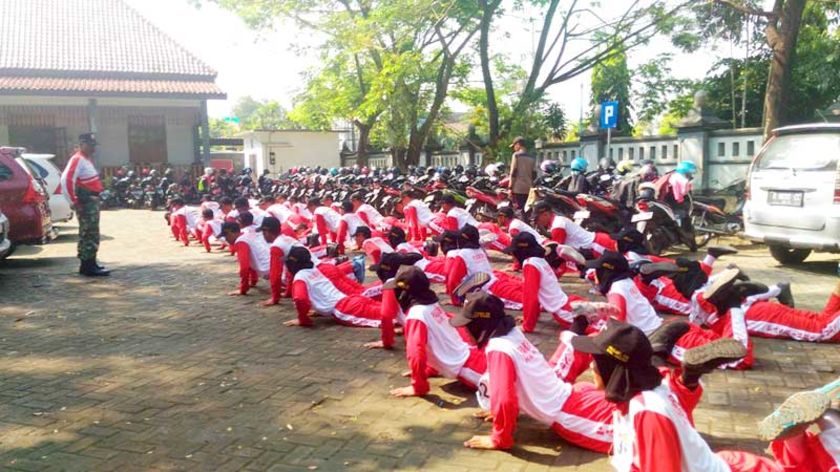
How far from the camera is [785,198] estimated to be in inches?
311

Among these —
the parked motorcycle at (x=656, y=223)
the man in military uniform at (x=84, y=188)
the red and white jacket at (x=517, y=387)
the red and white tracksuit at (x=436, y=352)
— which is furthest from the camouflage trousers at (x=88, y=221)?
the parked motorcycle at (x=656, y=223)

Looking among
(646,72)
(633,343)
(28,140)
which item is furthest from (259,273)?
(28,140)

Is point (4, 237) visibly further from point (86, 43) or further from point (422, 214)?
point (86, 43)

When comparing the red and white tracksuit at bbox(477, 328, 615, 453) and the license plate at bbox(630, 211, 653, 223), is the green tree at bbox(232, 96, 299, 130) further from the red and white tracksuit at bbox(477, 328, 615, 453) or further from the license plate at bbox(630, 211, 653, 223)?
the red and white tracksuit at bbox(477, 328, 615, 453)

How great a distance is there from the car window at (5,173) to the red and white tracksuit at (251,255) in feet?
12.9

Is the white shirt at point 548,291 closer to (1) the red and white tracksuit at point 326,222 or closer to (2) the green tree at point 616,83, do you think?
(1) the red and white tracksuit at point 326,222

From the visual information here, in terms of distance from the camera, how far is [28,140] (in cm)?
2208

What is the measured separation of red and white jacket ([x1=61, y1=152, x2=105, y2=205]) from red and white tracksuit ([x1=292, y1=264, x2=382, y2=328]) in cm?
387

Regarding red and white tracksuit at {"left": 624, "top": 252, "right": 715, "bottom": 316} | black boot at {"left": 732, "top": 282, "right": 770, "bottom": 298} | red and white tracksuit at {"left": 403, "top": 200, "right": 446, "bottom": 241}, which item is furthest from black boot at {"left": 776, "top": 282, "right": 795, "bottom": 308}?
red and white tracksuit at {"left": 403, "top": 200, "right": 446, "bottom": 241}

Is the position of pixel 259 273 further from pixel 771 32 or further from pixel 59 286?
pixel 771 32

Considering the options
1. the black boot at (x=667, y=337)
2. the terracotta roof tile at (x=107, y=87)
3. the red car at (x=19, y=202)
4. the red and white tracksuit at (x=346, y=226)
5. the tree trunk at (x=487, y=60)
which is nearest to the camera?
the black boot at (x=667, y=337)

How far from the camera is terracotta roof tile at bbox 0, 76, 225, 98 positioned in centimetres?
2030

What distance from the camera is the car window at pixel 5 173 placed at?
9117 millimetres

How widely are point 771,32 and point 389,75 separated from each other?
813 cm
